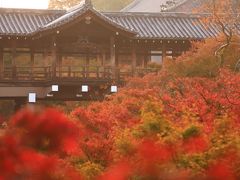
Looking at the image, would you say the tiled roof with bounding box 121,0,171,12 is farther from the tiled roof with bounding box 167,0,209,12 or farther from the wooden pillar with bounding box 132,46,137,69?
the wooden pillar with bounding box 132,46,137,69

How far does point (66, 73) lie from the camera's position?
1205 inches

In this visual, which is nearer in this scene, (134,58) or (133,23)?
(134,58)

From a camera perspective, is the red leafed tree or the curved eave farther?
the curved eave

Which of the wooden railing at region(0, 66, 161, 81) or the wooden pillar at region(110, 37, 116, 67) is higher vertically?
the wooden pillar at region(110, 37, 116, 67)

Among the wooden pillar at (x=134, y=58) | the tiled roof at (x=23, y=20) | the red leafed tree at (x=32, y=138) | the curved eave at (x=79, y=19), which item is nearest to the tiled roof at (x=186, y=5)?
the tiled roof at (x=23, y=20)

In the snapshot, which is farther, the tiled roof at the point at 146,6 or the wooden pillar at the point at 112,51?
the tiled roof at the point at 146,6

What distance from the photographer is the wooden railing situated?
29.8 metres

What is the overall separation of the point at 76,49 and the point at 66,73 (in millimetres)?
1283

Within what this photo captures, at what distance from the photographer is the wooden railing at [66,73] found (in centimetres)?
2978

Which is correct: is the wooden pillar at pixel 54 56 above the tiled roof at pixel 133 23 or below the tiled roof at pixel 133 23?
below

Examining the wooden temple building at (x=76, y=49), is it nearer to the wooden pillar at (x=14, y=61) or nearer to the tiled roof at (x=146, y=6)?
the wooden pillar at (x=14, y=61)

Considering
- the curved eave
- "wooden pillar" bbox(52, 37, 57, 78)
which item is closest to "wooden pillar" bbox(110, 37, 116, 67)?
the curved eave

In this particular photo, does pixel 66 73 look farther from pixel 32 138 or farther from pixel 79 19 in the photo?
pixel 32 138

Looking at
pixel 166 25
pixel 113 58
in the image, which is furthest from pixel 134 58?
pixel 166 25
